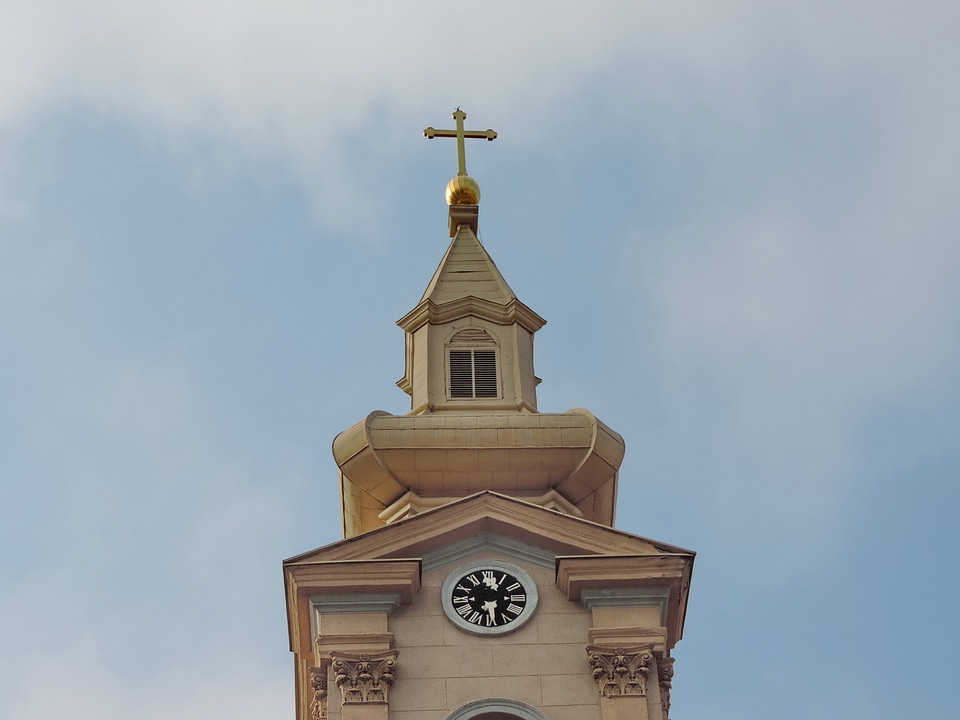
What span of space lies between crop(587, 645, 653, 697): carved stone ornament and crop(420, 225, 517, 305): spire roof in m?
9.75

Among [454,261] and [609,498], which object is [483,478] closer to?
[609,498]

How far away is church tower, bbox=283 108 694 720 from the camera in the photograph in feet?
123

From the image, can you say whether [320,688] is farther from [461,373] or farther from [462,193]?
[462,193]

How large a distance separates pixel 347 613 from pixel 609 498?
248 inches

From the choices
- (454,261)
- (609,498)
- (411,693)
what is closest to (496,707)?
(411,693)

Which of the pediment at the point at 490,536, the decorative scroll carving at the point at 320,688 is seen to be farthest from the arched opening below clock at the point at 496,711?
the pediment at the point at 490,536

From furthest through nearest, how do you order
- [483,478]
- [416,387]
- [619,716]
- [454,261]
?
[454,261]
[416,387]
[483,478]
[619,716]

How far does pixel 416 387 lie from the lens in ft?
147

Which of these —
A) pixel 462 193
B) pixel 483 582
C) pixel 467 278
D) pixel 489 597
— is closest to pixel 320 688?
pixel 489 597

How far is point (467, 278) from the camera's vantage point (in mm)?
47031

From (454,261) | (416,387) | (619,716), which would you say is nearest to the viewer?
(619,716)

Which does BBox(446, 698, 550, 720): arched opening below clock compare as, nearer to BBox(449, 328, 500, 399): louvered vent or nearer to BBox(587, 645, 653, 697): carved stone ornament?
BBox(587, 645, 653, 697): carved stone ornament

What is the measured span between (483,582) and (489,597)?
1.10 feet

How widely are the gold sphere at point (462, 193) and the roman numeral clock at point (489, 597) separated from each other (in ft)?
40.4
